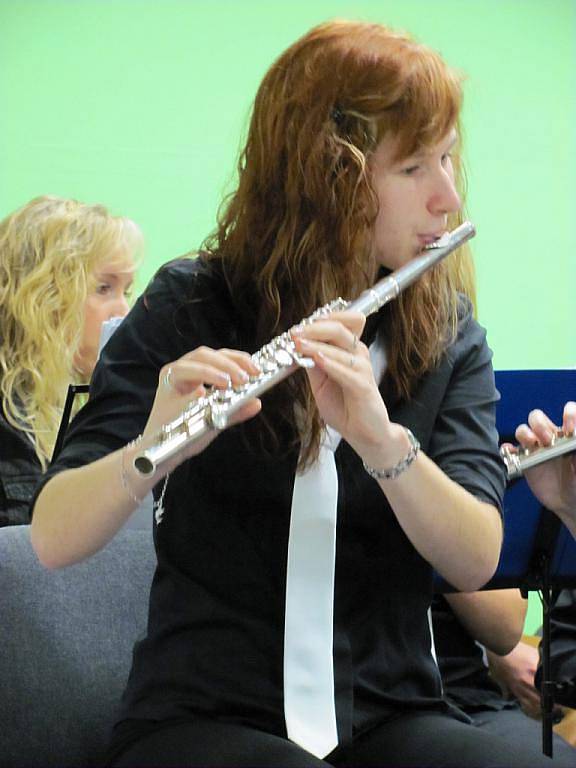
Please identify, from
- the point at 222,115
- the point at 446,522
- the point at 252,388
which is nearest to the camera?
the point at 252,388

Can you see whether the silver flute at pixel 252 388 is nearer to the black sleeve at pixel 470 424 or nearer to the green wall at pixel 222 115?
the black sleeve at pixel 470 424

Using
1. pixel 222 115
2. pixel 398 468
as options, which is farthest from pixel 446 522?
pixel 222 115

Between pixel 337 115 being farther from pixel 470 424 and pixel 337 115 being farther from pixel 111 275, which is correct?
pixel 111 275

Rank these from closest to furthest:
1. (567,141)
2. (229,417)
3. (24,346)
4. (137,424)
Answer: (229,417) < (137,424) < (24,346) < (567,141)

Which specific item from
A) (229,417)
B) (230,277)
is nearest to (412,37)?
(230,277)

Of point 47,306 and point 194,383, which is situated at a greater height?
point 194,383

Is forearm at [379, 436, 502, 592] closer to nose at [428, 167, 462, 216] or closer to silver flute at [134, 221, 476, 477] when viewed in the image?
silver flute at [134, 221, 476, 477]

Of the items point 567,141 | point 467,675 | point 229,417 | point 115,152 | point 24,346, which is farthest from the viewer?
point 567,141

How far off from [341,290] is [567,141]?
7.26ft

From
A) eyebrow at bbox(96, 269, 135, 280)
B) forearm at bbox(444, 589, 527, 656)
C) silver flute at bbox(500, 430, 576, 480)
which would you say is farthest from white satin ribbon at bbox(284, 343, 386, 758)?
eyebrow at bbox(96, 269, 135, 280)

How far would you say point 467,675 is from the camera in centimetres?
173

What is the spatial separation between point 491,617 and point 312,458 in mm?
545

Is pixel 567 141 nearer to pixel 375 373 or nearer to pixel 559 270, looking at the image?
pixel 559 270

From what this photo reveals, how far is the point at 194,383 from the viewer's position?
45.2 inches
